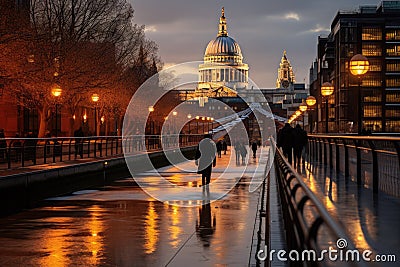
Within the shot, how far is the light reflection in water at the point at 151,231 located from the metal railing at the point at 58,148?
814 cm

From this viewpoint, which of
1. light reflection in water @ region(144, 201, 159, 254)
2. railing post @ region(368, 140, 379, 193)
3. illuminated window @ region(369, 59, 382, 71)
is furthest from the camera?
illuminated window @ region(369, 59, 382, 71)

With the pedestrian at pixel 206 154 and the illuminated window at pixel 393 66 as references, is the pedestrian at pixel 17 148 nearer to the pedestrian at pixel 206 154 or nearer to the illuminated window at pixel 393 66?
the pedestrian at pixel 206 154

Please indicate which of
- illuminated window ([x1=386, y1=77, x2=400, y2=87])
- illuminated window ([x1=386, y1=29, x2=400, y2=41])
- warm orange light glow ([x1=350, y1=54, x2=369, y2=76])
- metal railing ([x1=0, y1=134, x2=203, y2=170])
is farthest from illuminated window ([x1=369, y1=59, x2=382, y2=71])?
warm orange light glow ([x1=350, y1=54, x2=369, y2=76])

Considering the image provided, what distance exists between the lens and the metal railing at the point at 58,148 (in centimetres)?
2816

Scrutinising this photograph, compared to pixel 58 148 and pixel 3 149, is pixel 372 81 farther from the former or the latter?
pixel 3 149

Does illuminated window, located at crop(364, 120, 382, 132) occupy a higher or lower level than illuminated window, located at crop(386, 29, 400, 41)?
lower

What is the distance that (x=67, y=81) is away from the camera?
47.7m

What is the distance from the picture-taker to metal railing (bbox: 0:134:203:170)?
28.2m

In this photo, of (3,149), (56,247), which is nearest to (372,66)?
(3,149)

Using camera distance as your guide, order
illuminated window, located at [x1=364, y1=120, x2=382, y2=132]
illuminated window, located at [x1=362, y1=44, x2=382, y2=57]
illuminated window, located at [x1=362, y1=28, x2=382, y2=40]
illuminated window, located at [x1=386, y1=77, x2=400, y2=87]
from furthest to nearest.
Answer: illuminated window, located at [x1=386, y1=77, x2=400, y2=87]
illuminated window, located at [x1=362, y1=44, x2=382, y2=57]
illuminated window, located at [x1=362, y1=28, x2=382, y2=40]
illuminated window, located at [x1=364, y1=120, x2=382, y2=132]

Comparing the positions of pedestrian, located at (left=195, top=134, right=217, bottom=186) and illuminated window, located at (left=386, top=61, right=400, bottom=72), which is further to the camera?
illuminated window, located at (left=386, top=61, right=400, bottom=72)

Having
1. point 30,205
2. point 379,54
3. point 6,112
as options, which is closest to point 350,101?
point 379,54

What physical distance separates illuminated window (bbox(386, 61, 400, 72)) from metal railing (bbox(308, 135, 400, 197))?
8485 centimetres

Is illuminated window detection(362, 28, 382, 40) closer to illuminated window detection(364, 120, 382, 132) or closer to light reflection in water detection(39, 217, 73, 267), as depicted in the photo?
illuminated window detection(364, 120, 382, 132)
